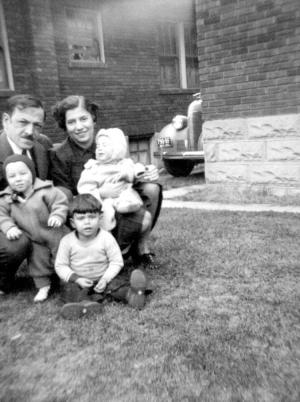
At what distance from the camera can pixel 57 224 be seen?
3.07m

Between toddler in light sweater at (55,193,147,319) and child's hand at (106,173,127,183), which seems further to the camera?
child's hand at (106,173,127,183)

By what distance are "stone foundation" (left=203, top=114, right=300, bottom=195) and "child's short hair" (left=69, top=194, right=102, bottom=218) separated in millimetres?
3867

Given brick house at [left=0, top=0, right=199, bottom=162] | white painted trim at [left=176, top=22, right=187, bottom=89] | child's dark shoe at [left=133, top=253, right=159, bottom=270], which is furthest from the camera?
white painted trim at [left=176, top=22, right=187, bottom=89]

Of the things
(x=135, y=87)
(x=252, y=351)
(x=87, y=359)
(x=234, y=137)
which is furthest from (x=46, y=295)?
(x=135, y=87)

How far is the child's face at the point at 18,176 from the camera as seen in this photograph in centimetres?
305

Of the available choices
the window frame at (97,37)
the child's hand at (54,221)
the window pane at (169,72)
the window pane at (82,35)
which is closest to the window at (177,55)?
the window pane at (169,72)

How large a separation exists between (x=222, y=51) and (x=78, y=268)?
4534 millimetres

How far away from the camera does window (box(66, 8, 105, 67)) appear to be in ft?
33.1

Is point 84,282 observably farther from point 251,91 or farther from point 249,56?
point 249,56

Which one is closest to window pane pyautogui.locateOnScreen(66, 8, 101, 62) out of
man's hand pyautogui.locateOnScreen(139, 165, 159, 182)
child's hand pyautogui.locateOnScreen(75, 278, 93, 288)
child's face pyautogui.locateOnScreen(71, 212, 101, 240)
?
man's hand pyautogui.locateOnScreen(139, 165, 159, 182)

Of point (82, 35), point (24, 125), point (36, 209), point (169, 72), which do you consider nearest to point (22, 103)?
point (24, 125)

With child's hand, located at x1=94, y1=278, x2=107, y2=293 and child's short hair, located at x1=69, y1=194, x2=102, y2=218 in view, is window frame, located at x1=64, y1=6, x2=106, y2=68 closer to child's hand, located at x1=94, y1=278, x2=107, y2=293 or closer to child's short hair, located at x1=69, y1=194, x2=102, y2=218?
child's short hair, located at x1=69, y1=194, x2=102, y2=218

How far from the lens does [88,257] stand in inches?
120

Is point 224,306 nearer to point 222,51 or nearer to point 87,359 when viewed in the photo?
point 87,359
